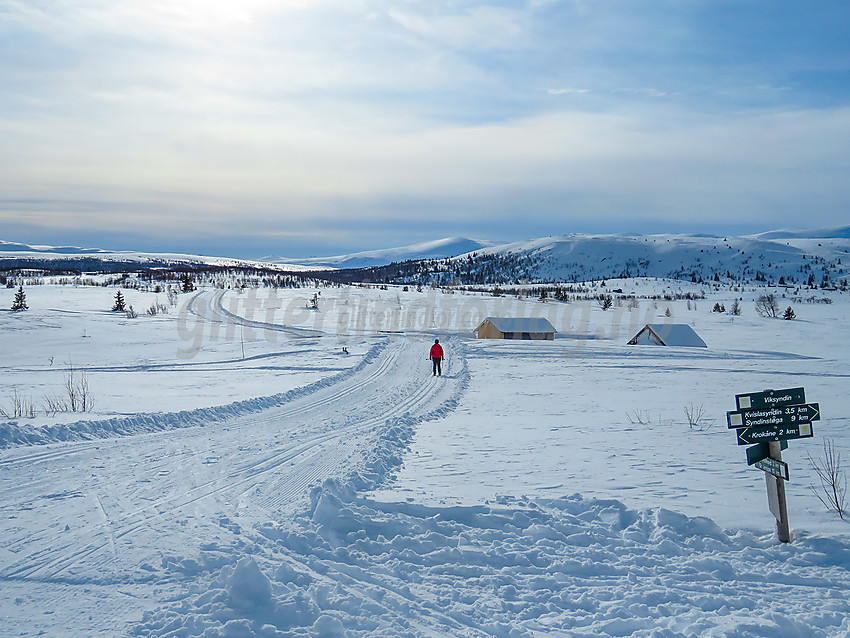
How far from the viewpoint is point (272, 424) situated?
36.8 ft

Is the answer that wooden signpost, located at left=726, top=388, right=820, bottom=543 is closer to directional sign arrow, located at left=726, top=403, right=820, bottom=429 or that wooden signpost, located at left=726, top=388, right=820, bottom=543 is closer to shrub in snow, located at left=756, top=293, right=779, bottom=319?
directional sign arrow, located at left=726, top=403, right=820, bottom=429

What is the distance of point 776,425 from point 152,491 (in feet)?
23.4

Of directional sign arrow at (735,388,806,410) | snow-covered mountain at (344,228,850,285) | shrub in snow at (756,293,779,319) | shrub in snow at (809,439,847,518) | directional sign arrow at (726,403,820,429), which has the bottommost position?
shrub in snow at (809,439,847,518)

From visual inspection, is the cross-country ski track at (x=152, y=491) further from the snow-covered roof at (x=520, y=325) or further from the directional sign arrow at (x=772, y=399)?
the snow-covered roof at (x=520, y=325)

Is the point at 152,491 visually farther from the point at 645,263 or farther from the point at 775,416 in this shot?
the point at 645,263

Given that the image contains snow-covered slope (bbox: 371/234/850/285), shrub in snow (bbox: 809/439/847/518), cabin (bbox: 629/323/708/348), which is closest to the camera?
shrub in snow (bbox: 809/439/847/518)

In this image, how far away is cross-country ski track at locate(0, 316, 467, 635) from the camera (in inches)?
195

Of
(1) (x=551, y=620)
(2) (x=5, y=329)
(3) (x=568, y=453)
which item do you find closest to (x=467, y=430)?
(3) (x=568, y=453)

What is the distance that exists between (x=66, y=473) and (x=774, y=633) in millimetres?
8247

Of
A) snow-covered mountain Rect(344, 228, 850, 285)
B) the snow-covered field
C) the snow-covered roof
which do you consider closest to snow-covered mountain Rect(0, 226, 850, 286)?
snow-covered mountain Rect(344, 228, 850, 285)

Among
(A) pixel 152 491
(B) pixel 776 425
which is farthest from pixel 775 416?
(A) pixel 152 491

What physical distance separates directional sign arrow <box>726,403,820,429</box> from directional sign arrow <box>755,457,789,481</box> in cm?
37

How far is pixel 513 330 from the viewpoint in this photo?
3997 cm

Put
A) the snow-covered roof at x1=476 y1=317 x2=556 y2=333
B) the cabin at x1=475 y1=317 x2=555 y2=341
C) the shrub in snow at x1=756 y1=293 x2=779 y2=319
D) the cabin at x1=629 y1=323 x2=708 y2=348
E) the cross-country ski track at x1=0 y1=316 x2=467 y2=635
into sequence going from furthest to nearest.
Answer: the shrub in snow at x1=756 y1=293 x2=779 y2=319
the snow-covered roof at x1=476 y1=317 x2=556 y2=333
the cabin at x1=475 y1=317 x2=555 y2=341
the cabin at x1=629 y1=323 x2=708 y2=348
the cross-country ski track at x1=0 y1=316 x2=467 y2=635
